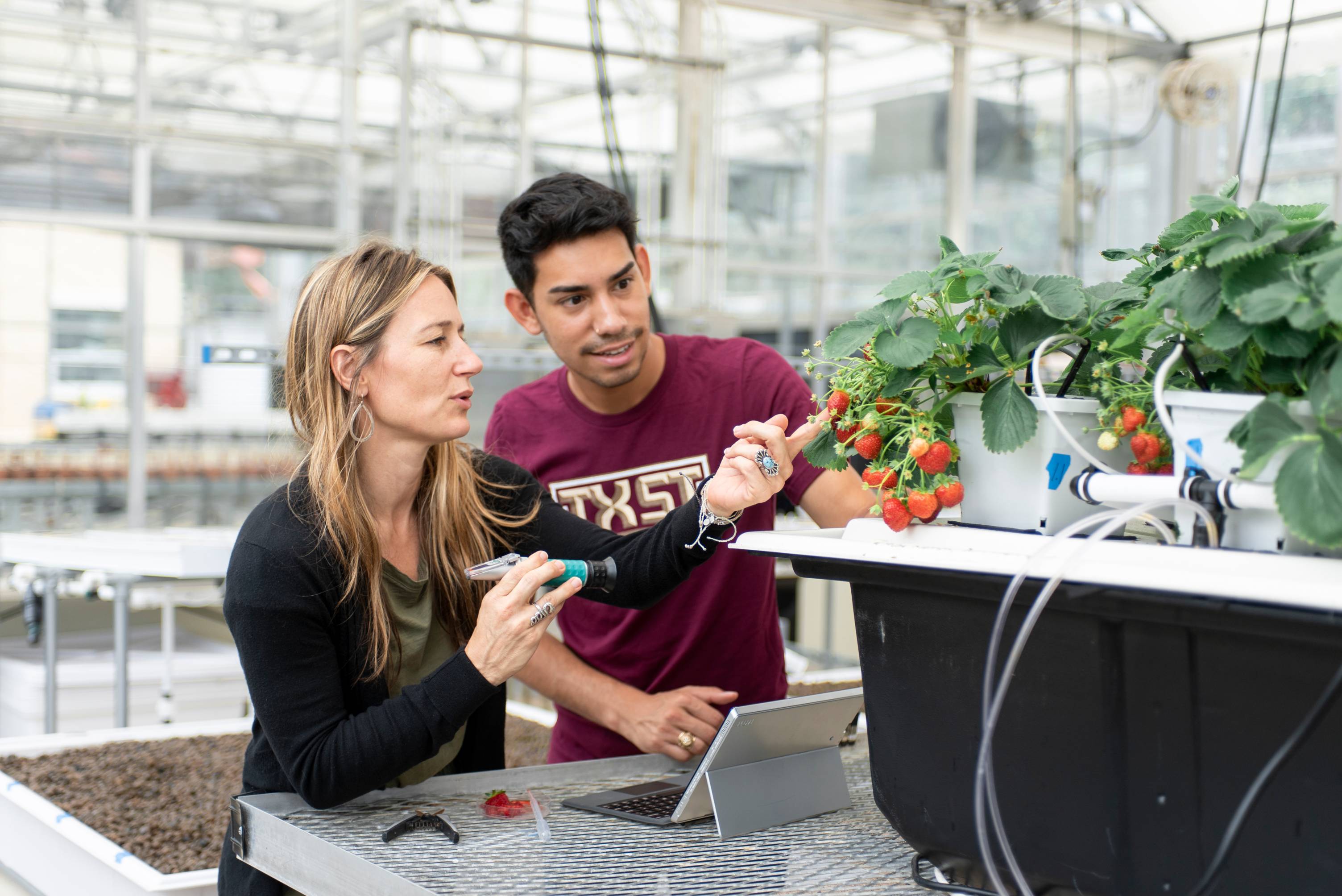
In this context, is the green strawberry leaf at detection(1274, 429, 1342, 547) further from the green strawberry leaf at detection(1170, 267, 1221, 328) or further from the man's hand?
the man's hand

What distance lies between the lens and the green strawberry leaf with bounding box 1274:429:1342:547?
626mm

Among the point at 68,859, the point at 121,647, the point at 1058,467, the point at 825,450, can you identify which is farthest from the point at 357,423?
the point at 121,647

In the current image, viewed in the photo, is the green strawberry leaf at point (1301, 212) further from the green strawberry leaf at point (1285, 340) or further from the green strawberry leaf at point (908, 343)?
the green strawberry leaf at point (908, 343)

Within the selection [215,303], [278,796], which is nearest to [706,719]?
[278,796]

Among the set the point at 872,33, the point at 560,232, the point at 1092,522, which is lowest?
the point at 1092,522

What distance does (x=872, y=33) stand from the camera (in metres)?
6.39

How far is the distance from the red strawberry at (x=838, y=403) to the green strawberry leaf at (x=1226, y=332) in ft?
0.96

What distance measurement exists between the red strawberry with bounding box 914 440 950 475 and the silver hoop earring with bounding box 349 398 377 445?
2.14 ft

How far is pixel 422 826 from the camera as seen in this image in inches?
41.4

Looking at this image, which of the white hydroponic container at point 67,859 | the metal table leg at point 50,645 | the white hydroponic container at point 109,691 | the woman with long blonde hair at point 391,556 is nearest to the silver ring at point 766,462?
the woman with long blonde hair at point 391,556

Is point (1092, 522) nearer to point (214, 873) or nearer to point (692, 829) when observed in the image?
point (692, 829)

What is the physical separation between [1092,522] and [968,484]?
172 mm

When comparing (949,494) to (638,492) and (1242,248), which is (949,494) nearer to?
(1242,248)

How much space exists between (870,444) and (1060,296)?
172 millimetres
